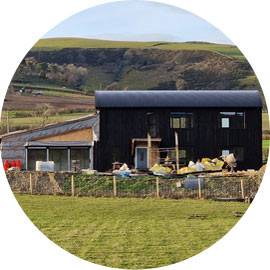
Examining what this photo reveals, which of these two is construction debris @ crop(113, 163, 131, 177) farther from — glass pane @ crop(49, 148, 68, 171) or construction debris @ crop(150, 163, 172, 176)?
glass pane @ crop(49, 148, 68, 171)

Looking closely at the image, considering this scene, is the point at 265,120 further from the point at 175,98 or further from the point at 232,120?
the point at 175,98

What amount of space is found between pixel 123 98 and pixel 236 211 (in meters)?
1.09

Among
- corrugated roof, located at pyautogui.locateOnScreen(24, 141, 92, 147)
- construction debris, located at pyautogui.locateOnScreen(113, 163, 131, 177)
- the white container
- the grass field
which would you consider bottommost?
the grass field

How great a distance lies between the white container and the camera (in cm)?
1470

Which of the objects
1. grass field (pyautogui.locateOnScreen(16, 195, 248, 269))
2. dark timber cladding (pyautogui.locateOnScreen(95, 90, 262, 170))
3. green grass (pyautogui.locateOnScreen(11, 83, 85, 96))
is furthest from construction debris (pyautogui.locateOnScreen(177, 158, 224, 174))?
green grass (pyautogui.locateOnScreen(11, 83, 85, 96))

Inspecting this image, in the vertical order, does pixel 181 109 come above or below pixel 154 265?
above

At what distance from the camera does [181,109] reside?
1473cm

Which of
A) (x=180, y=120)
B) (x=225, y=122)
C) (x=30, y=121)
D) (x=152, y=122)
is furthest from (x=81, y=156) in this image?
(x=225, y=122)

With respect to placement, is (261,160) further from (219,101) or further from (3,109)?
(3,109)

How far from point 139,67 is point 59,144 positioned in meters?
0.76

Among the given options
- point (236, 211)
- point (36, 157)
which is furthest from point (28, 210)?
point (236, 211)

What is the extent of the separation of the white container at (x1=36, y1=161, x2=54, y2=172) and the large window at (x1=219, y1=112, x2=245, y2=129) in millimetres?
1190

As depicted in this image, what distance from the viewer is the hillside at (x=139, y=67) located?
14.7 m

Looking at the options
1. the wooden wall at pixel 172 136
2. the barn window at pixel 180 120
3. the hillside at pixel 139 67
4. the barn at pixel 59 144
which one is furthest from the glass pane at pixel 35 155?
the barn window at pixel 180 120
